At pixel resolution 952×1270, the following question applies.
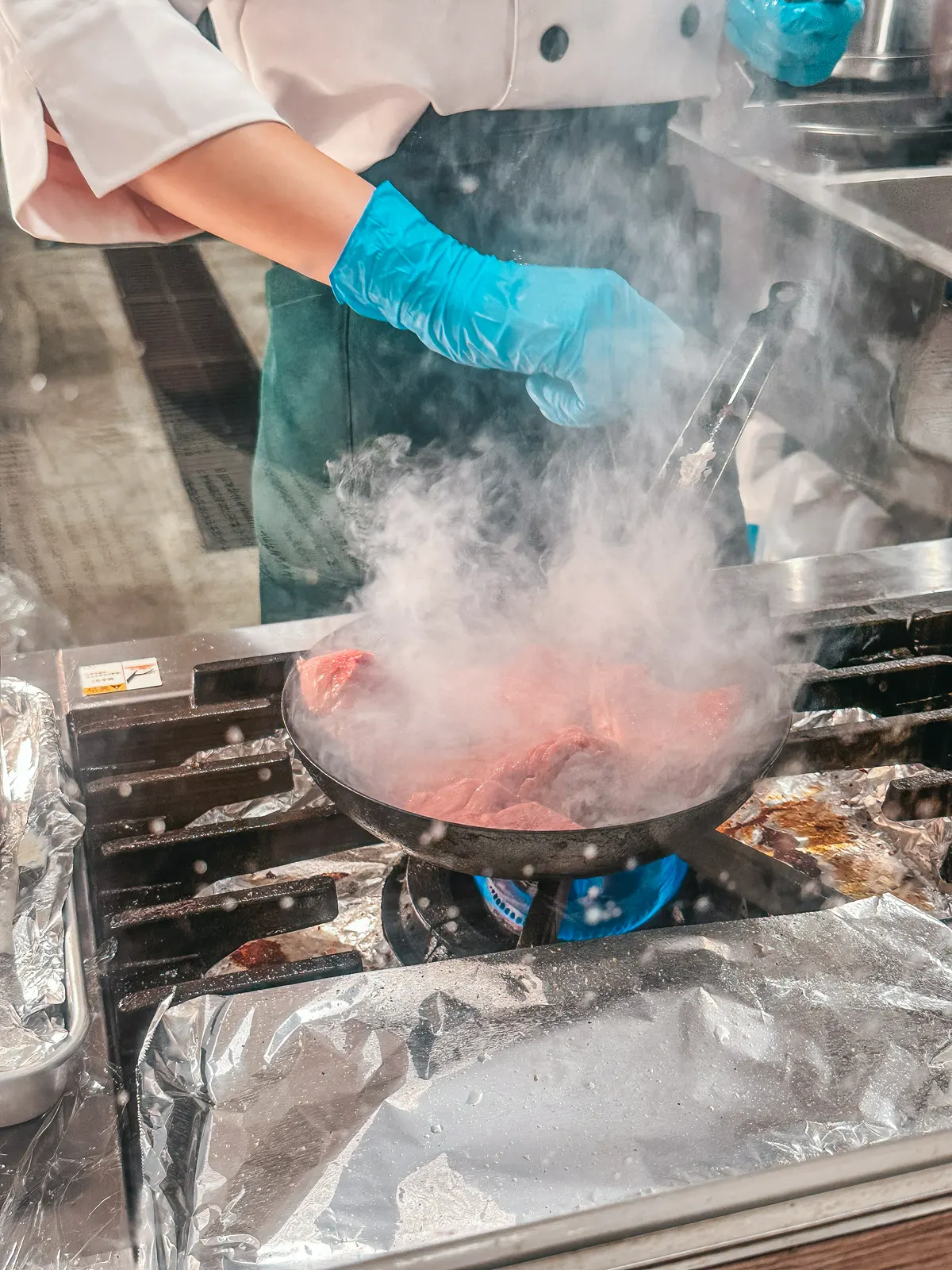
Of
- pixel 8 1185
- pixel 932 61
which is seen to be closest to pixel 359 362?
pixel 8 1185

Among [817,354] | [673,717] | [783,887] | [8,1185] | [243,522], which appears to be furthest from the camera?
[243,522]

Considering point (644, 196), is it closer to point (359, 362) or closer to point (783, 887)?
point (359, 362)

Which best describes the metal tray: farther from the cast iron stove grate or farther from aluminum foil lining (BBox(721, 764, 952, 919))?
aluminum foil lining (BBox(721, 764, 952, 919))

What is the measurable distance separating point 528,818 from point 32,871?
18.7 inches

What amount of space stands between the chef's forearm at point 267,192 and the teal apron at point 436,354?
398mm

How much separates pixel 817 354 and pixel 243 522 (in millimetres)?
2204

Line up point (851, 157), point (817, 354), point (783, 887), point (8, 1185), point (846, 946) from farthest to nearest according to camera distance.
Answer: point (851, 157) → point (817, 354) → point (783, 887) → point (846, 946) → point (8, 1185)

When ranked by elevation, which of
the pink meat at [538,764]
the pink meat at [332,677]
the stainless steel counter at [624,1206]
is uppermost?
the pink meat at [332,677]

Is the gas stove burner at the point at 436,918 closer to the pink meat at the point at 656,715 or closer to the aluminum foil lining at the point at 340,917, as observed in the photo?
the aluminum foil lining at the point at 340,917

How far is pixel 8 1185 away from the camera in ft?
2.65

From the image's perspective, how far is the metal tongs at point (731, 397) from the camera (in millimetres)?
1278

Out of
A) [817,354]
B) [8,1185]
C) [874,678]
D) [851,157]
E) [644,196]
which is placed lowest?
[8,1185]

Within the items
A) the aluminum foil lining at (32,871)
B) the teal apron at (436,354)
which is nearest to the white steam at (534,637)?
the aluminum foil lining at (32,871)

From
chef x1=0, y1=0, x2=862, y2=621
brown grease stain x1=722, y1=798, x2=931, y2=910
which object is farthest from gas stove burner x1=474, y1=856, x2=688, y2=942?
chef x1=0, y1=0, x2=862, y2=621
